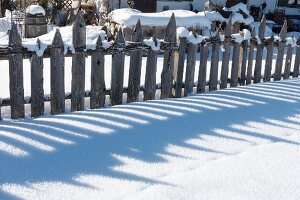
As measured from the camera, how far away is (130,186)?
3000 millimetres

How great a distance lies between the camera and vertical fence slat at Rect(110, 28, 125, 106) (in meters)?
5.04

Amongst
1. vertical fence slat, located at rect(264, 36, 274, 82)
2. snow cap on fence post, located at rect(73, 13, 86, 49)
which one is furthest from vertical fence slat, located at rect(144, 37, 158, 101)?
vertical fence slat, located at rect(264, 36, 274, 82)

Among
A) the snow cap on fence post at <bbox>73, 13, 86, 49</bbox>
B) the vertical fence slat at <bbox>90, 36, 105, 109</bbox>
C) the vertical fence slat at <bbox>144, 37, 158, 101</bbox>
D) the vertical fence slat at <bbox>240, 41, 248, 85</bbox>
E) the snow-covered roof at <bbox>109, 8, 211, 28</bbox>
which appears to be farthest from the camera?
the snow-covered roof at <bbox>109, 8, 211, 28</bbox>

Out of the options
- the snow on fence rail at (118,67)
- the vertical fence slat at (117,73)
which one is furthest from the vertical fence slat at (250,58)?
the vertical fence slat at (117,73)

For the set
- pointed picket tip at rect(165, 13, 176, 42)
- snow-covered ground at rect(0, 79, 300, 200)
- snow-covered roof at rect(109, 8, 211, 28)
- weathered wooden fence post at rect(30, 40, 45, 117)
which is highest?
snow-covered roof at rect(109, 8, 211, 28)

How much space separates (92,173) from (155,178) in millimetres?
489

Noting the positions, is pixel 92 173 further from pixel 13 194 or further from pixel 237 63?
pixel 237 63

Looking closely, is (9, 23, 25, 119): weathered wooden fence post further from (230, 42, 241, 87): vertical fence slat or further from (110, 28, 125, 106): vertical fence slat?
(230, 42, 241, 87): vertical fence slat

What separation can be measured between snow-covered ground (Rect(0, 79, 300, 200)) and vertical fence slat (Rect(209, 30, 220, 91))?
1.30m

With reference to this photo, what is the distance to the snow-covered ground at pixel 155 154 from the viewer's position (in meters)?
2.97

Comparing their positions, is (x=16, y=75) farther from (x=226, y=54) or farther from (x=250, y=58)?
(x=250, y=58)

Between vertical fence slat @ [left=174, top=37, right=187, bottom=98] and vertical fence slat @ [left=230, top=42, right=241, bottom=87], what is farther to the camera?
vertical fence slat @ [left=230, top=42, right=241, bottom=87]

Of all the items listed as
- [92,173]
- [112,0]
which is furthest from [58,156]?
[112,0]

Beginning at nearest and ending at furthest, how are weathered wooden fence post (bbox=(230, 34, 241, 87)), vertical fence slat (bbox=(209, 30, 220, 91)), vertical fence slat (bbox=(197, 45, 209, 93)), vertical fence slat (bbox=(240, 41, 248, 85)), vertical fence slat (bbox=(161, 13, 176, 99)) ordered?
vertical fence slat (bbox=(161, 13, 176, 99))
vertical fence slat (bbox=(197, 45, 209, 93))
vertical fence slat (bbox=(209, 30, 220, 91))
weathered wooden fence post (bbox=(230, 34, 241, 87))
vertical fence slat (bbox=(240, 41, 248, 85))
